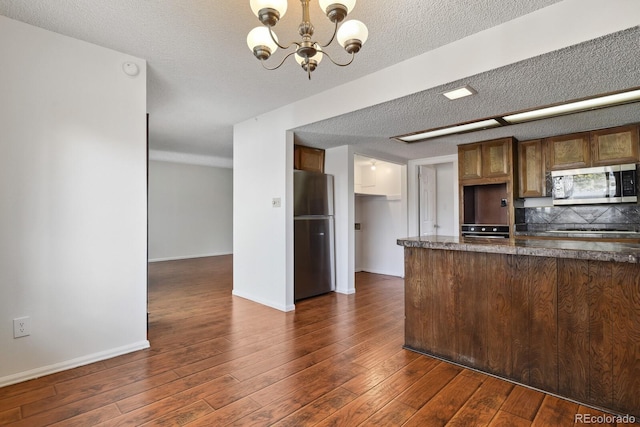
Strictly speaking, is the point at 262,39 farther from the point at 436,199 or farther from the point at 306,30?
the point at 436,199

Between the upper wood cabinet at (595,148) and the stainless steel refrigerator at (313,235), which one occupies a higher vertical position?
the upper wood cabinet at (595,148)

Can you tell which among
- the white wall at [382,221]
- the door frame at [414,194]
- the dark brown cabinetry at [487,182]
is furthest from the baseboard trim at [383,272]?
the dark brown cabinetry at [487,182]

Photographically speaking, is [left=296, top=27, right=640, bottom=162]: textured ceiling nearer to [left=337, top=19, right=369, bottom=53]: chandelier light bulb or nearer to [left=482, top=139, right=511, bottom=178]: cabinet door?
[left=482, top=139, right=511, bottom=178]: cabinet door

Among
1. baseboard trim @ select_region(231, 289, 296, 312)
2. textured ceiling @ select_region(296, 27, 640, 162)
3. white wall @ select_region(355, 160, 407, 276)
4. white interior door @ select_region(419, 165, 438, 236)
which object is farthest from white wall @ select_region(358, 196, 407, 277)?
baseboard trim @ select_region(231, 289, 296, 312)

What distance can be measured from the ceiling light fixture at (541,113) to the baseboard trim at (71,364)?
142 inches

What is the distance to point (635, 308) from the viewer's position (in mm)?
1750

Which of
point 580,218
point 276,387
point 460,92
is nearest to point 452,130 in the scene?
point 460,92

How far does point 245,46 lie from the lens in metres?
2.43

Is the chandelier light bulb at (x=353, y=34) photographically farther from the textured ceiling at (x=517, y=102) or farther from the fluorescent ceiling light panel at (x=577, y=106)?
the fluorescent ceiling light panel at (x=577, y=106)

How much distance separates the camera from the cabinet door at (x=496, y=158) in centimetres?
425

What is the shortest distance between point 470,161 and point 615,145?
1.56 meters

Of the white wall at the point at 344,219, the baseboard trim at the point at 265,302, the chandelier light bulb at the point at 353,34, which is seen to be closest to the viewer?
the chandelier light bulb at the point at 353,34

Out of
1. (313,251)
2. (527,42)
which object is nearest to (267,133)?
(313,251)

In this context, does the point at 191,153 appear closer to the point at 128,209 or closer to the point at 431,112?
the point at 128,209
